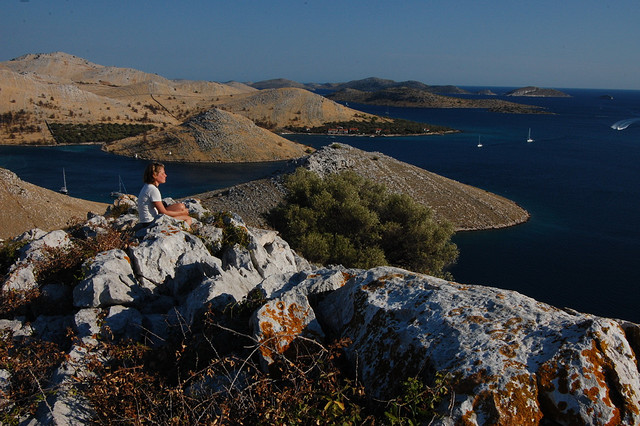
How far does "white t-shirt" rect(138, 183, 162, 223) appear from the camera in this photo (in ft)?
29.3

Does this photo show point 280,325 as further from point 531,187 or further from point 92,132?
point 92,132

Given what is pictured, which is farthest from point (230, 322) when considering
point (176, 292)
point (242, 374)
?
point (176, 292)

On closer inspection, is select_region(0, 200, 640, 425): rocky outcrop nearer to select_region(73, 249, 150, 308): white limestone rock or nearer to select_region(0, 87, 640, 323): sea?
select_region(73, 249, 150, 308): white limestone rock

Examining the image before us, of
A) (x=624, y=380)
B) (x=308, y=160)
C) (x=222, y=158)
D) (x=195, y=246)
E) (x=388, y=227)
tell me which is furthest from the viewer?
(x=222, y=158)

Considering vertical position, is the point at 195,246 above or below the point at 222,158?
A: above

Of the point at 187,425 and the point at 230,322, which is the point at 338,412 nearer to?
the point at 187,425

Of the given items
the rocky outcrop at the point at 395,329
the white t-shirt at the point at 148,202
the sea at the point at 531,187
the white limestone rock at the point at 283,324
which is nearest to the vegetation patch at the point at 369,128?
the sea at the point at 531,187

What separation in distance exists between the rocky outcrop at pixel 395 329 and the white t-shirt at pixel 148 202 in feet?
3.92

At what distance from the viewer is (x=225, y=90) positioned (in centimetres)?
19112

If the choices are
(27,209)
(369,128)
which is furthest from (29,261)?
(369,128)

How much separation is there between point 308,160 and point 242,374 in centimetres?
3890

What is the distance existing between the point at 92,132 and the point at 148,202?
102 metres

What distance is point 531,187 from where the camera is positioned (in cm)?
6109

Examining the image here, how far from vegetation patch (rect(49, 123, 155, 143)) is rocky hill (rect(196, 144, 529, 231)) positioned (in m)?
61.7
